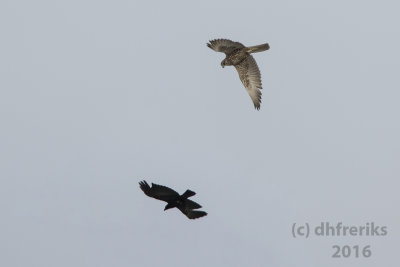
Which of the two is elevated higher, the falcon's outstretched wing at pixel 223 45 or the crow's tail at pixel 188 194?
the falcon's outstretched wing at pixel 223 45

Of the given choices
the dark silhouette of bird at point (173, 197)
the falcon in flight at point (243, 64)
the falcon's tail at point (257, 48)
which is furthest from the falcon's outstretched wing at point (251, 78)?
the dark silhouette of bird at point (173, 197)

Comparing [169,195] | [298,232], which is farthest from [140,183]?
[298,232]

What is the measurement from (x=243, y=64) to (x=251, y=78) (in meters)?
0.79

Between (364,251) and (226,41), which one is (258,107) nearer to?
(226,41)

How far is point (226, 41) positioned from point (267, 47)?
103 inches

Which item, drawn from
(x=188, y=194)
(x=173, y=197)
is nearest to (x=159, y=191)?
(x=173, y=197)

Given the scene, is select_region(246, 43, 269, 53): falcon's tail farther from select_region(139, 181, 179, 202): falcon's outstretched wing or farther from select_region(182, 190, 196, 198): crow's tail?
select_region(139, 181, 179, 202): falcon's outstretched wing

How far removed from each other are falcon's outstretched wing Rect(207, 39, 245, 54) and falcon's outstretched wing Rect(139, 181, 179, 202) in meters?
9.35

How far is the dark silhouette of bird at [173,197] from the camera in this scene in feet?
128

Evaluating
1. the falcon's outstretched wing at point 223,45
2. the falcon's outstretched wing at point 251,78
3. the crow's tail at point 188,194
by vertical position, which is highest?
the falcon's outstretched wing at point 223,45

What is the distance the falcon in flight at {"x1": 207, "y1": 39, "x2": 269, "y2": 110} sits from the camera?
45625 mm

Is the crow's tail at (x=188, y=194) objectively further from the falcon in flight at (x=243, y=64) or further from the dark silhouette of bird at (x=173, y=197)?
the falcon in flight at (x=243, y=64)

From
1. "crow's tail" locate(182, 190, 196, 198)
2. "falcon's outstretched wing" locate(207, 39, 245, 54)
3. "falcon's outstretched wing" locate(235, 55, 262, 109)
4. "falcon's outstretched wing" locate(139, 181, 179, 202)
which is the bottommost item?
"crow's tail" locate(182, 190, 196, 198)

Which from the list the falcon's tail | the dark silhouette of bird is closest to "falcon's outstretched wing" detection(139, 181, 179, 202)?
the dark silhouette of bird
